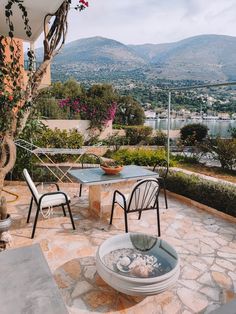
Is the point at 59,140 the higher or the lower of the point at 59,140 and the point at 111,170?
the higher

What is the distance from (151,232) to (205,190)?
1.52m

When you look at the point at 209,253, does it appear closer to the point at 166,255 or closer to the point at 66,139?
the point at 166,255

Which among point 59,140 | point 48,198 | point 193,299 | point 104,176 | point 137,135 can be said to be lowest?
point 193,299

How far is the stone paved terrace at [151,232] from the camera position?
2.53m

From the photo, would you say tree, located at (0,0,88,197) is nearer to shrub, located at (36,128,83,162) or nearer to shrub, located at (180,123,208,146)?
shrub, located at (36,128,83,162)

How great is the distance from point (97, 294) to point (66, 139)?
571cm

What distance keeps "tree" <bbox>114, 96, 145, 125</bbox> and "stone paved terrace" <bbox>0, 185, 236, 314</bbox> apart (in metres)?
13.8

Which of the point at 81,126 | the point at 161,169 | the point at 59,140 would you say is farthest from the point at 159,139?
the point at 161,169

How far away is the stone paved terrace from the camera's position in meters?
2.53

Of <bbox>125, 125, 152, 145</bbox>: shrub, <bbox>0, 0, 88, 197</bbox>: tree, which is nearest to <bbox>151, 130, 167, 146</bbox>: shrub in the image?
<bbox>125, 125, 152, 145</bbox>: shrub

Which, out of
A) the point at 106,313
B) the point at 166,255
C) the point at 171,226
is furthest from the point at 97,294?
the point at 171,226

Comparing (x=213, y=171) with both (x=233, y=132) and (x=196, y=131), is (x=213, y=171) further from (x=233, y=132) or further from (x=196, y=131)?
(x=196, y=131)

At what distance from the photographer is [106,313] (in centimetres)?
240

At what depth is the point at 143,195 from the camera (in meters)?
3.75
